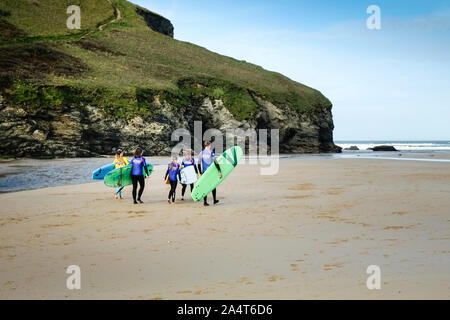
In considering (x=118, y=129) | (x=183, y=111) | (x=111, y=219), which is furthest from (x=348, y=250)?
(x=183, y=111)

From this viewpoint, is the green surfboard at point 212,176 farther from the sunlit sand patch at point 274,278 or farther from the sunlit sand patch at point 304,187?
the sunlit sand patch at point 274,278

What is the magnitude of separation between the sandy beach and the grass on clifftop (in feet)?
99.1

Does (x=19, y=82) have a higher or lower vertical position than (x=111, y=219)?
higher

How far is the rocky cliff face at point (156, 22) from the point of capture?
91688mm

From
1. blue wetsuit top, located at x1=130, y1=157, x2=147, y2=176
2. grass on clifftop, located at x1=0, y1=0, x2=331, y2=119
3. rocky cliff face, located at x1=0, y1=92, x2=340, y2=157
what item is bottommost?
blue wetsuit top, located at x1=130, y1=157, x2=147, y2=176

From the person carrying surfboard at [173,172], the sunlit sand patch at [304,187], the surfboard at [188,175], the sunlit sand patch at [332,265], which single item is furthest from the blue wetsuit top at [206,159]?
the sunlit sand patch at [332,265]

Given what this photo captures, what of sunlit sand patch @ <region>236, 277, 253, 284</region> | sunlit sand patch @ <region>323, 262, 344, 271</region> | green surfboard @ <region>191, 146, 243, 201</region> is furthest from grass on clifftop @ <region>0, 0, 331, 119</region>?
sunlit sand patch @ <region>323, 262, 344, 271</region>

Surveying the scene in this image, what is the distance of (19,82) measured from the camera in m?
37.9

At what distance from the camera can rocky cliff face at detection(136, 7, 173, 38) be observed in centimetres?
9169

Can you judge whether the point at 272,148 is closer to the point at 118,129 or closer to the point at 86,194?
the point at 118,129

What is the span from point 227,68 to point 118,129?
3220 cm

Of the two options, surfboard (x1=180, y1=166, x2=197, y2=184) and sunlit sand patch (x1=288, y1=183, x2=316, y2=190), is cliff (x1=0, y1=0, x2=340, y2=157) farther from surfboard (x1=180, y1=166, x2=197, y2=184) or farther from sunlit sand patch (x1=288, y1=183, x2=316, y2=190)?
sunlit sand patch (x1=288, y1=183, x2=316, y2=190)

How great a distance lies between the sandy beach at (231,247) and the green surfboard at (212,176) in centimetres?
46

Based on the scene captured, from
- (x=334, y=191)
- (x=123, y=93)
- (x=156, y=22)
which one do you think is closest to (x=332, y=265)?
(x=334, y=191)
